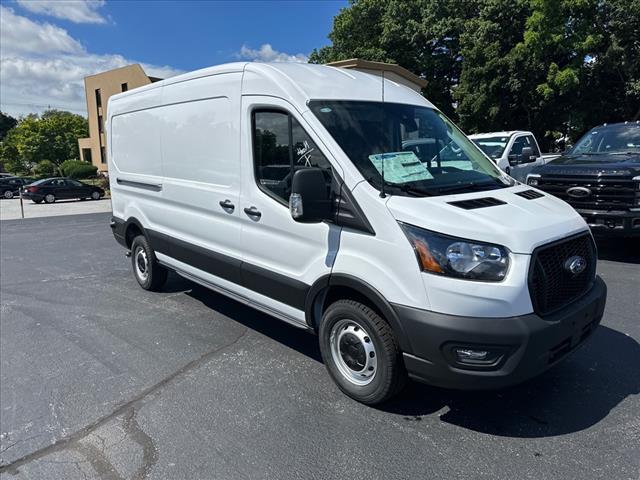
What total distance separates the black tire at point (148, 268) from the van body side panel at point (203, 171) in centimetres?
74

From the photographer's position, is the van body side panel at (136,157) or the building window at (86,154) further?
the building window at (86,154)

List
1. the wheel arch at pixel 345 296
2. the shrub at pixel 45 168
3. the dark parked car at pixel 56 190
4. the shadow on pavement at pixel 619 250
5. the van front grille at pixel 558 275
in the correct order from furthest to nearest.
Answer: the shrub at pixel 45 168 < the dark parked car at pixel 56 190 < the shadow on pavement at pixel 619 250 < the wheel arch at pixel 345 296 < the van front grille at pixel 558 275

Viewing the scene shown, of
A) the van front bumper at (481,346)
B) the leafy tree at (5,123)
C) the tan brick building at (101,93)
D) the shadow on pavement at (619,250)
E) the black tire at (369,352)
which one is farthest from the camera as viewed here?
the leafy tree at (5,123)

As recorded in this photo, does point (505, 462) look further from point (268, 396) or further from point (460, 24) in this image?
point (460, 24)

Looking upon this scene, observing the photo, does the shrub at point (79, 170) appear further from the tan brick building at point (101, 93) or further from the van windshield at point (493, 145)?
the van windshield at point (493, 145)

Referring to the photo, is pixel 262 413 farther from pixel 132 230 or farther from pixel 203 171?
pixel 132 230

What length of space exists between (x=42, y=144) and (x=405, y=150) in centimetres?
6874

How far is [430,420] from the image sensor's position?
3170 millimetres

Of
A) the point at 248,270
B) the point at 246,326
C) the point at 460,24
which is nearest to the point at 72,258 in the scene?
the point at 246,326

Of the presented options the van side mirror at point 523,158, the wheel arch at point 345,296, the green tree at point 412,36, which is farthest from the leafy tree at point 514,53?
the wheel arch at point 345,296

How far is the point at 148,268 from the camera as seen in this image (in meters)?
6.16

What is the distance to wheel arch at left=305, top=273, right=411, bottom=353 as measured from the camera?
2.95 m

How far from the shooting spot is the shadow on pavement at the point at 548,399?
3.07 m

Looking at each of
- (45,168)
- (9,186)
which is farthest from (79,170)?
(45,168)
